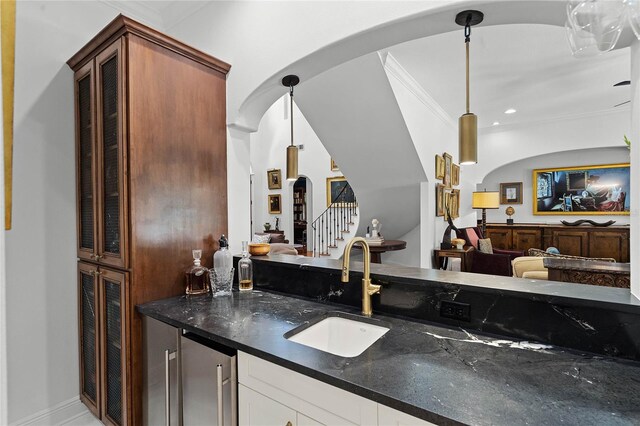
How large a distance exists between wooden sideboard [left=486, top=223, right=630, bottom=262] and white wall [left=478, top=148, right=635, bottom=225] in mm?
433

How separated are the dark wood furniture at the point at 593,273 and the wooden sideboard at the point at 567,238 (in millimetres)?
4037

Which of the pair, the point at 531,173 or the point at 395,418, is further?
the point at 531,173

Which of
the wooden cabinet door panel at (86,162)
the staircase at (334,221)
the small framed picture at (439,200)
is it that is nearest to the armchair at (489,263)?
the small framed picture at (439,200)

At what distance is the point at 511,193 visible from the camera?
723cm

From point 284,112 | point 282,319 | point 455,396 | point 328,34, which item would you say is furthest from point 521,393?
point 284,112

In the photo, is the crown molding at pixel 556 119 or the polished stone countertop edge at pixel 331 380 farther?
A: the crown molding at pixel 556 119

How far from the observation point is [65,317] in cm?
220

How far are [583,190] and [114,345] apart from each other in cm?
804

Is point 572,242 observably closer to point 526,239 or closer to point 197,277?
point 526,239

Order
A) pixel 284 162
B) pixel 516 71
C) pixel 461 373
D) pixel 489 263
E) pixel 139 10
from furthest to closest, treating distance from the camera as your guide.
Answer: pixel 284 162 → pixel 489 263 → pixel 516 71 → pixel 139 10 → pixel 461 373

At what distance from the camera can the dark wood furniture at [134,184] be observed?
1752mm

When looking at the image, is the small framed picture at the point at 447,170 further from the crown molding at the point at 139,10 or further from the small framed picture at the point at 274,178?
the small framed picture at the point at 274,178

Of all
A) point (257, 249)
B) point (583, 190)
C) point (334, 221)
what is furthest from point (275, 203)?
point (257, 249)

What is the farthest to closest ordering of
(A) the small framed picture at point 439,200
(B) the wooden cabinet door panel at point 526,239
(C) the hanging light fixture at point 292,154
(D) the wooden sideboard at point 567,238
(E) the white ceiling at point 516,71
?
(B) the wooden cabinet door panel at point 526,239 → (D) the wooden sideboard at point 567,238 → (A) the small framed picture at point 439,200 → (E) the white ceiling at point 516,71 → (C) the hanging light fixture at point 292,154
